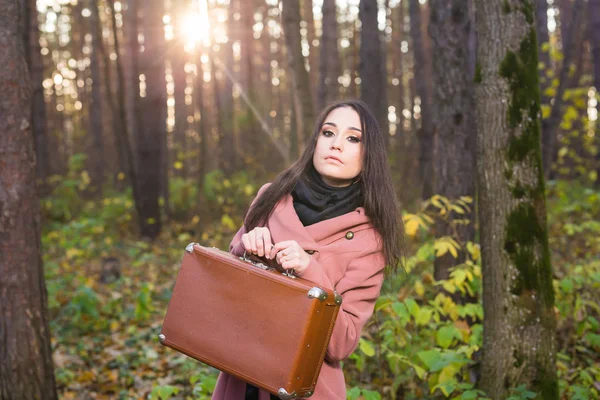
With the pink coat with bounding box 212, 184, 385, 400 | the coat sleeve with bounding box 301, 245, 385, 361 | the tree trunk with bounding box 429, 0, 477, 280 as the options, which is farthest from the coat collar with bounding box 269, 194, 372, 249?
the tree trunk with bounding box 429, 0, 477, 280

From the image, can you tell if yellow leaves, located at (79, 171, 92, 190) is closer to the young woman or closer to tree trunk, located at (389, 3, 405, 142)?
tree trunk, located at (389, 3, 405, 142)

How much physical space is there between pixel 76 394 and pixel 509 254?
11.6 ft

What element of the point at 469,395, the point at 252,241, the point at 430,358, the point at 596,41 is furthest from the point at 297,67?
the point at 596,41

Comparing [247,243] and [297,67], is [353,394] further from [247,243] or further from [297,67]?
[297,67]

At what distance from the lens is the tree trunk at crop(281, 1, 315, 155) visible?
7.29 meters

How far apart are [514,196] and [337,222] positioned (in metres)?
1.45

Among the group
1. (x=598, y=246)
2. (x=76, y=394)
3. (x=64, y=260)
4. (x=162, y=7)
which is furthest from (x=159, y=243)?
(x=598, y=246)

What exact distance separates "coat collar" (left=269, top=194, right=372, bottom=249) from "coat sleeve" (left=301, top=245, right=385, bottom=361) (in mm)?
115

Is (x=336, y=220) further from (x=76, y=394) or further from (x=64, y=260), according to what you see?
(x=64, y=260)

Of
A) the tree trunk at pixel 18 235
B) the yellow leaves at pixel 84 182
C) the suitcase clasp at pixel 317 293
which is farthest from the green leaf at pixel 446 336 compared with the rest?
the yellow leaves at pixel 84 182

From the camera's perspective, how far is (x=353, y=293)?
7.31 ft

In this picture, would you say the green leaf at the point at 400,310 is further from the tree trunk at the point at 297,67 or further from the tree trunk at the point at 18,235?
the tree trunk at the point at 297,67

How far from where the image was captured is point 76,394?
475cm

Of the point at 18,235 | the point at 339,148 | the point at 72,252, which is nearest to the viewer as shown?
the point at 339,148
